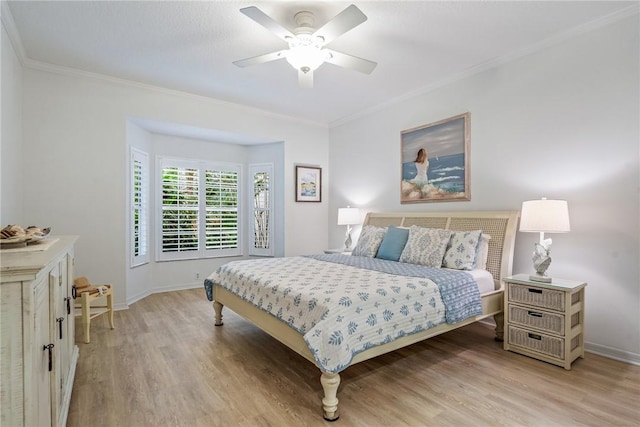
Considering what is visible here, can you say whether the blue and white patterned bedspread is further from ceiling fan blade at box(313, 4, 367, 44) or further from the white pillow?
ceiling fan blade at box(313, 4, 367, 44)

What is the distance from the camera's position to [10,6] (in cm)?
260

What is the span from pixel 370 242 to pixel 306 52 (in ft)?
7.70

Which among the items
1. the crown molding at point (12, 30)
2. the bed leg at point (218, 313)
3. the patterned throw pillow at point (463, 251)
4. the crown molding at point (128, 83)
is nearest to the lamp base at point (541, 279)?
the patterned throw pillow at point (463, 251)

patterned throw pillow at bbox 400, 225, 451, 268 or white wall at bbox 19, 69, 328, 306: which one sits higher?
white wall at bbox 19, 69, 328, 306

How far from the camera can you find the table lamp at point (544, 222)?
8.71 feet

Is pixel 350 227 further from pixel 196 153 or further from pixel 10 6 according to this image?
pixel 10 6

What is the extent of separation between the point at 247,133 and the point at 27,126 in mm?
2601

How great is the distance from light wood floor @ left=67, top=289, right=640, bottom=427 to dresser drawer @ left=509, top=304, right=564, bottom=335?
0.95 ft

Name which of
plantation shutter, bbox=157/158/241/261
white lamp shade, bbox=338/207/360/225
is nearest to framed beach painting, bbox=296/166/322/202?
white lamp shade, bbox=338/207/360/225

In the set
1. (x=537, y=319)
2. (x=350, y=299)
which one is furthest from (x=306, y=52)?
(x=537, y=319)

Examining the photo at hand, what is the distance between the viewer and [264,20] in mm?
2240

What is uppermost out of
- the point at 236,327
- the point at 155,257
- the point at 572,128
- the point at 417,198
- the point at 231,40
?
the point at 231,40

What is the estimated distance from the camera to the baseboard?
2.62m

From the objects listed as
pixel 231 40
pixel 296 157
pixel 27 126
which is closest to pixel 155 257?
pixel 27 126
